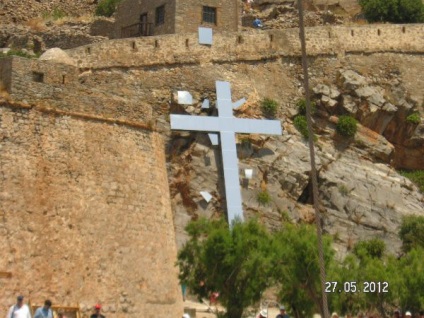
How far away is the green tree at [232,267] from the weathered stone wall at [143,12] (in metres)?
11.5

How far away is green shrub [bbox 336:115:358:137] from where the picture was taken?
2812 centimetres

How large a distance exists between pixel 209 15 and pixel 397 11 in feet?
25.7

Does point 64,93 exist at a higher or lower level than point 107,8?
lower

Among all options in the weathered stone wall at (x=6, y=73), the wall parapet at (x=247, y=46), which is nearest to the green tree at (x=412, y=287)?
the wall parapet at (x=247, y=46)

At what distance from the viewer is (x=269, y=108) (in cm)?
2789

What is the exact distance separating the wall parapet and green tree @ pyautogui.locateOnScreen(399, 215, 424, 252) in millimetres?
5776

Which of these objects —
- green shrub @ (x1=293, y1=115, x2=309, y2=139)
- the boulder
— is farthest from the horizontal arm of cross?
the boulder

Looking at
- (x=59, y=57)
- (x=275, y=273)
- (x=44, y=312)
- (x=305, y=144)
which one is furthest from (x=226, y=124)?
(x=44, y=312)

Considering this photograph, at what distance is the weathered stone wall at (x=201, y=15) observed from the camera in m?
30.8

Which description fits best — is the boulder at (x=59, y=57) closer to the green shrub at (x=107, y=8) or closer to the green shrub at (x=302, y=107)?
the green shrub at (x=302, y=107)

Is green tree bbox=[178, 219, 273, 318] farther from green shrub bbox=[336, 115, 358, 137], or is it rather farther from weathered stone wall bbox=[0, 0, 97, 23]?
weathered stone wall bbox=[0, 0, 97, 23]

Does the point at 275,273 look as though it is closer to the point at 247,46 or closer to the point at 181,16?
the point at 247,46

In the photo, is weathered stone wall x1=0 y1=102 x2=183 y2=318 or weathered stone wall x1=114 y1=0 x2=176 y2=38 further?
weathered stone wall x1=114 y1=0 x2=176 y2=38

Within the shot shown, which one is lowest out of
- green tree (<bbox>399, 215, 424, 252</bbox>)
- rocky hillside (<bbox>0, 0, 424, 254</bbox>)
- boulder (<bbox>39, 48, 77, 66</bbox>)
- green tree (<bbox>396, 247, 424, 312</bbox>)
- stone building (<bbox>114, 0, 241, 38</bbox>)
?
green tree (<bbox>396, 247, 424, 312</bbox>)
